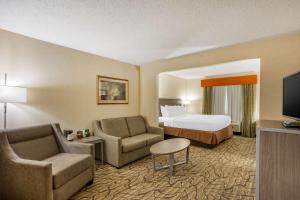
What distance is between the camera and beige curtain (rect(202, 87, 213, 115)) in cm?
706

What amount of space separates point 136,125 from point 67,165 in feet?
7.66

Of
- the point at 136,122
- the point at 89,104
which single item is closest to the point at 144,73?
the point at 136,122

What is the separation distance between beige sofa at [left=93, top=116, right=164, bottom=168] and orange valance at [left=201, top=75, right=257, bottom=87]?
3.85 metres

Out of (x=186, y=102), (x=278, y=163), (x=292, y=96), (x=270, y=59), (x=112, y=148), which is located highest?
(x=270, y=59)

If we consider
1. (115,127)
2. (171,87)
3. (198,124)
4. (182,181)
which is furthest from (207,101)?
(182,181)

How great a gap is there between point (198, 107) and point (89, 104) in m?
5.34

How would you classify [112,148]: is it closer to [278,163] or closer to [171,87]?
[278,163]

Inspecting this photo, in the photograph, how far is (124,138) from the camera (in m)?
3.79

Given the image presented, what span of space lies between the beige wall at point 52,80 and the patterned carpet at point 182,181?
4.43 feet

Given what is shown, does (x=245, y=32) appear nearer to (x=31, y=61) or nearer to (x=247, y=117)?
(x=31, y=61)

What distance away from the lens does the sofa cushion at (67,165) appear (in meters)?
1.89

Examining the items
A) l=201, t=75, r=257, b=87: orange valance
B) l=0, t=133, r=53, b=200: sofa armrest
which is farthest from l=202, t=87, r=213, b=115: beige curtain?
l=0, t=133, r=53, b=200: sofa armrest

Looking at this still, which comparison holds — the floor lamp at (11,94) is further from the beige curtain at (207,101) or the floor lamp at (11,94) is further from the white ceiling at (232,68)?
the beige curtain at (207,101)

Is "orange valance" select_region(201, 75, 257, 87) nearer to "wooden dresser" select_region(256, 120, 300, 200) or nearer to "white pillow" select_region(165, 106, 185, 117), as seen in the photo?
"white pillow" select_region(165, 106, 185, 117)
